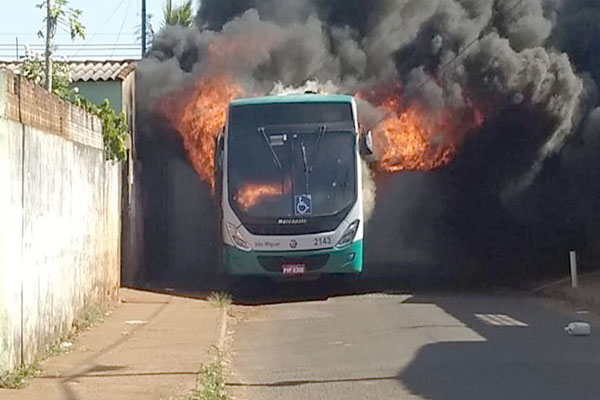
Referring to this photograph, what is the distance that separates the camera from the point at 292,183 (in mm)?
19547

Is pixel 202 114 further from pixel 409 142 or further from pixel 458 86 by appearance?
pixel 458 86

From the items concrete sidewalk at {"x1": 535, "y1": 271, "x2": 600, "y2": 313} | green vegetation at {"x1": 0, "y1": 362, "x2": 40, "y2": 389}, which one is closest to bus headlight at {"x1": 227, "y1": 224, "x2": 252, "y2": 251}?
concrete sidewalk at {"x1": 535, "y1": 271, "x2": 600, "y2": 313}

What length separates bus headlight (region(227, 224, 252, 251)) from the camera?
778 inches

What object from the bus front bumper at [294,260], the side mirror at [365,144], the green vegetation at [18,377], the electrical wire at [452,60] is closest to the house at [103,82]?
the bus front bumper at [294,260]

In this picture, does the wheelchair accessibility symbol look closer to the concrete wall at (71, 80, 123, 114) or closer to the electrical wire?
the concrete wall at (71, 80, 123, 114)

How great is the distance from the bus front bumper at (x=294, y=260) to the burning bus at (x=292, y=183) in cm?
2

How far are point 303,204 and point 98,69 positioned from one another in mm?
6331

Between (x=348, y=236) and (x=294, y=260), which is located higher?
(x=348, y=236)

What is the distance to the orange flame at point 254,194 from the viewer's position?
19594mm

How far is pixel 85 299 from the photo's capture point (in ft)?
49.1

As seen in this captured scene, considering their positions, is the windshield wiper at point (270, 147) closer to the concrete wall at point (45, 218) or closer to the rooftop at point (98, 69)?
the concrete wall at point (45, 218)

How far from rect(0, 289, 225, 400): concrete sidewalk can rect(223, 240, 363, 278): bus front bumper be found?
1667 mm

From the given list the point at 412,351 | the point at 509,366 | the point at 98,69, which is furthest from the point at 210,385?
the point at 98,69

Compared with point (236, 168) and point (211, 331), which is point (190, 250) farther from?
point (211, 331)
